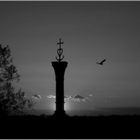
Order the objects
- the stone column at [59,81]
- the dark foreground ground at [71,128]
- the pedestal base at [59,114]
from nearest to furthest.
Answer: the dark foreground ground at [71,128], the pedestal base at [59,114], the stone column at [59,81]

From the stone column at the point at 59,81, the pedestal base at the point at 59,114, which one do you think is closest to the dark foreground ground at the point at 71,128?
the pedestal base at the point at 59,114

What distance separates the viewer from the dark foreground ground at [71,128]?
14352 mm

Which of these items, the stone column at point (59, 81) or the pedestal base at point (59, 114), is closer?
the pedestal base at point (59, 114)

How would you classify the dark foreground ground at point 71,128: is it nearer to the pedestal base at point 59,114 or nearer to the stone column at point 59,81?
the pedestal base at point 59,114

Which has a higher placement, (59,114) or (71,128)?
(59,114)

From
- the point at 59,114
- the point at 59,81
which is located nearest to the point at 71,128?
the point at 59,114

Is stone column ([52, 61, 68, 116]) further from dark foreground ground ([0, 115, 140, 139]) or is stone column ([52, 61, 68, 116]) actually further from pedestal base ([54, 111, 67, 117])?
dark foreground ground ([0, 115, 140, 139])

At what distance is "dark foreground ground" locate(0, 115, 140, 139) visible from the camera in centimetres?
1435

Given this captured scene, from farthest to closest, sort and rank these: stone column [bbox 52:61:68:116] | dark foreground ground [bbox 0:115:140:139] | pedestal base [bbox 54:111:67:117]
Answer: stone column [bbox 52:61:68:116] < pedestal base [bbox 54:111:67:117] < dark foreground ground [bbox 0:115:140:139]

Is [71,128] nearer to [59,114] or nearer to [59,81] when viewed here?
[59,114]

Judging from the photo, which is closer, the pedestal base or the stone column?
the pedestal base

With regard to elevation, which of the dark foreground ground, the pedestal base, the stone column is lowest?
the dark foreground ground

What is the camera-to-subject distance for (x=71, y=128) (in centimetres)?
1570

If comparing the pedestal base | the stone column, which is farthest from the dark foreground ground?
the stone column
